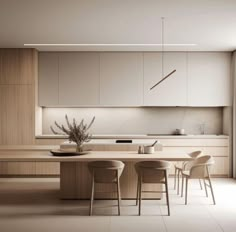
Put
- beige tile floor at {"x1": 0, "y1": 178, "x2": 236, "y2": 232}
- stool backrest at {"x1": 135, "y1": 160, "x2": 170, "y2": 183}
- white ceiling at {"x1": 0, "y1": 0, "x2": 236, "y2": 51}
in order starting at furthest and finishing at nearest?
stool backrest at {"x1": 135, "y1": 160, "x2": 170, "y2": 183}
white ceiling at {"x1": 0, "y1": 0, "x2": 236, "y2": 51}
beige tile floor at {"x1": 0, "y1": 178, "x2": 236, "y2": 232}

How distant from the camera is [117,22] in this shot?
19.8 feet

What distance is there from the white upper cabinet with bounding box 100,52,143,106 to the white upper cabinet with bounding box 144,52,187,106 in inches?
6.3

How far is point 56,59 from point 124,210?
14.4ft

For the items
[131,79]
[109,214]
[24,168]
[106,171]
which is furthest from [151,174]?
[24,168]

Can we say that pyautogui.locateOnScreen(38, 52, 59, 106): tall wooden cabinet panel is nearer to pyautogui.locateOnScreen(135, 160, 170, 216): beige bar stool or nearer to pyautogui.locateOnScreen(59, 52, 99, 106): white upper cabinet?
pyautogui.locateOnScreen(59, 52, 99, 106): white upper cabinet

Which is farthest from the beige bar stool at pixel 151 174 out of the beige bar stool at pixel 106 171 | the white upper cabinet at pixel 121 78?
the white upper cabinet at pixel 121 78

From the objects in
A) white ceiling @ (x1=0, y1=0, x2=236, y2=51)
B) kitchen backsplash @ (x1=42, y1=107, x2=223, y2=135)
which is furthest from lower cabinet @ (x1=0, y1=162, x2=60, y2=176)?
white ceiling @ (x1=0, y1=0, x2=236, y2=51)

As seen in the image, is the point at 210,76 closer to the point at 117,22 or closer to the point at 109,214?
the point at 117,22

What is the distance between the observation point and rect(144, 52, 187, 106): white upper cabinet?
8703 millimetres

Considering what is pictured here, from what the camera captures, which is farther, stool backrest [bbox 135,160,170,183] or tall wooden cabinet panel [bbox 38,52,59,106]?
tall wooden cabinet panel [bbox 38,52,59,106]

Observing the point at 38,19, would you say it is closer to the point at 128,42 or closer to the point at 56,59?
the point at 128,42

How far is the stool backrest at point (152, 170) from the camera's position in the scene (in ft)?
17.2

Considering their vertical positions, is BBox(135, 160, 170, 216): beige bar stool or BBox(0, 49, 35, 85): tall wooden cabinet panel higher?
BBox(0, 49, 35, 85): tall wooden cabinet panel

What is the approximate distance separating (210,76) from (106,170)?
4.39 meters
